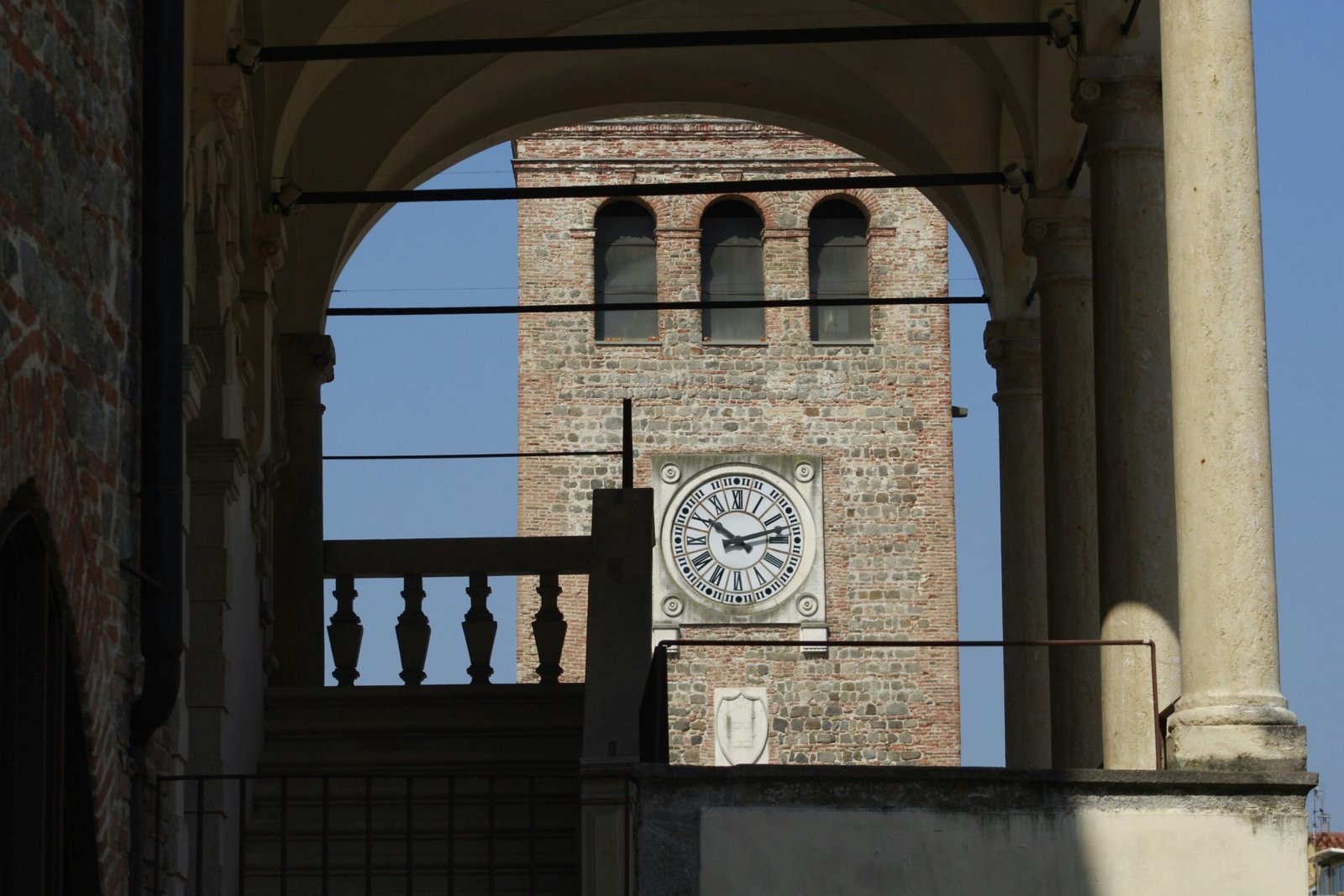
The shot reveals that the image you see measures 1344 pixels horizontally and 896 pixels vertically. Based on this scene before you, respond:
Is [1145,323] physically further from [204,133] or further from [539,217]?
[539,217]

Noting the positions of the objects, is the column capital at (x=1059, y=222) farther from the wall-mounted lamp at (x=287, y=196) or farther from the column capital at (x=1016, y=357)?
the wall-mounted lamp at (x=287, y=196)

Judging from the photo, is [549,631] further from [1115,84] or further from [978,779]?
[978,779]

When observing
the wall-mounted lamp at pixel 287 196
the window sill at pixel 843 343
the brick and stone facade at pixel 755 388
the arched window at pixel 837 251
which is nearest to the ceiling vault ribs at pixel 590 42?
the wall-mounted lamp at pixel 287 196

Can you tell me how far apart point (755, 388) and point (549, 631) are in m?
19.7

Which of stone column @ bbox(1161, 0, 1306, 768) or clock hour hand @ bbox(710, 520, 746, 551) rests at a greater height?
clock hour hand @ bbox(710, 520, 746, 551)

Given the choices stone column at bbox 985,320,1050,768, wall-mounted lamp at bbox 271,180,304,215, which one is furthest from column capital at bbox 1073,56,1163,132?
wall-mounted lamp at bbox 271,180,304,215

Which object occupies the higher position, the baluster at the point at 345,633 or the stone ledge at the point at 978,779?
the baluster at the point at 345,633

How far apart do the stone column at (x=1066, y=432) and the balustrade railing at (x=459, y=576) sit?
9.05 feet

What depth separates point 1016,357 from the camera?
52.6 feet

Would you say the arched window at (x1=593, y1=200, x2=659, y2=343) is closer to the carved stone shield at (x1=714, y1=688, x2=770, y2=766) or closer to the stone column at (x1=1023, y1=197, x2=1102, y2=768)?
the carved stone shield at (x1=714, y1=688, x2=770, y2=766)

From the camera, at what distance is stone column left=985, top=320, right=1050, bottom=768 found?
15195mm

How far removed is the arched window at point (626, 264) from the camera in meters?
33.9

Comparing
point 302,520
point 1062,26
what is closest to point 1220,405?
point 1062,26

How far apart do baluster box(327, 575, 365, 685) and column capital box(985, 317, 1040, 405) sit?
4.19m
